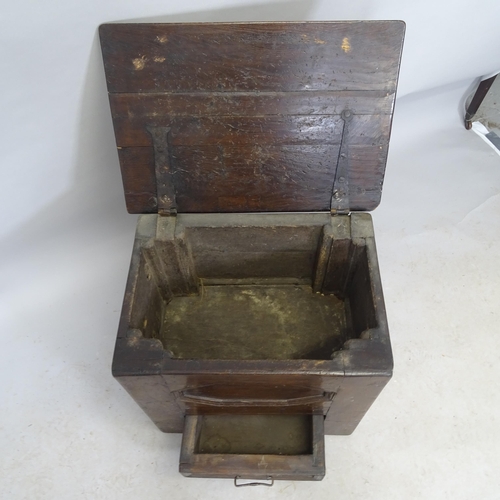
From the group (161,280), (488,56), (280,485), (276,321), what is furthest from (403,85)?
(280,485)

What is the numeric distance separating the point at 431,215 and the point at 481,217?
23 centimetres

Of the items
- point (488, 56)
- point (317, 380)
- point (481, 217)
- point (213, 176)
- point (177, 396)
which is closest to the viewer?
point (317, 380)

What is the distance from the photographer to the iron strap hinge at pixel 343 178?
133 centimetres

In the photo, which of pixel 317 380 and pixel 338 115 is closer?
pixel 317 380

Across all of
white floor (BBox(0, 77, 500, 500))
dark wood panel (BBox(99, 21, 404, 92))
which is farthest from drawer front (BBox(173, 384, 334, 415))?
dark wood panel (BBox(99, 21, 404, 92))

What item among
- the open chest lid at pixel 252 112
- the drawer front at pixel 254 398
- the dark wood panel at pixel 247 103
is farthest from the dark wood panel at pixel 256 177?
the drawer front at pixel 254 398

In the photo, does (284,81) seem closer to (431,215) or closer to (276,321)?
(276,321)

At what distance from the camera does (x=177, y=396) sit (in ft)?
4.09

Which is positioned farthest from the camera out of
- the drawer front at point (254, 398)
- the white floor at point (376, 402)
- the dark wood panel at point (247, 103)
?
the white floor at point (376, 402)

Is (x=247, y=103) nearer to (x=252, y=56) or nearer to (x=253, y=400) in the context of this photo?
(x=252, y=56)

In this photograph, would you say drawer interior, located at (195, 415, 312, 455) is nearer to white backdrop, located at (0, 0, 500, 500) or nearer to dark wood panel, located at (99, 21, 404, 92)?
white backdrop, located at (0, 0, 500, 500)

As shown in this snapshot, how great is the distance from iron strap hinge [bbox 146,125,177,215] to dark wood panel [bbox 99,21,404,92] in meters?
0.12

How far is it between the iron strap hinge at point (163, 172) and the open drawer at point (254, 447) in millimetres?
654

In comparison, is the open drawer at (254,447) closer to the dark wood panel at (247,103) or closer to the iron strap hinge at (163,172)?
the iron strap hinge at (163,172)
